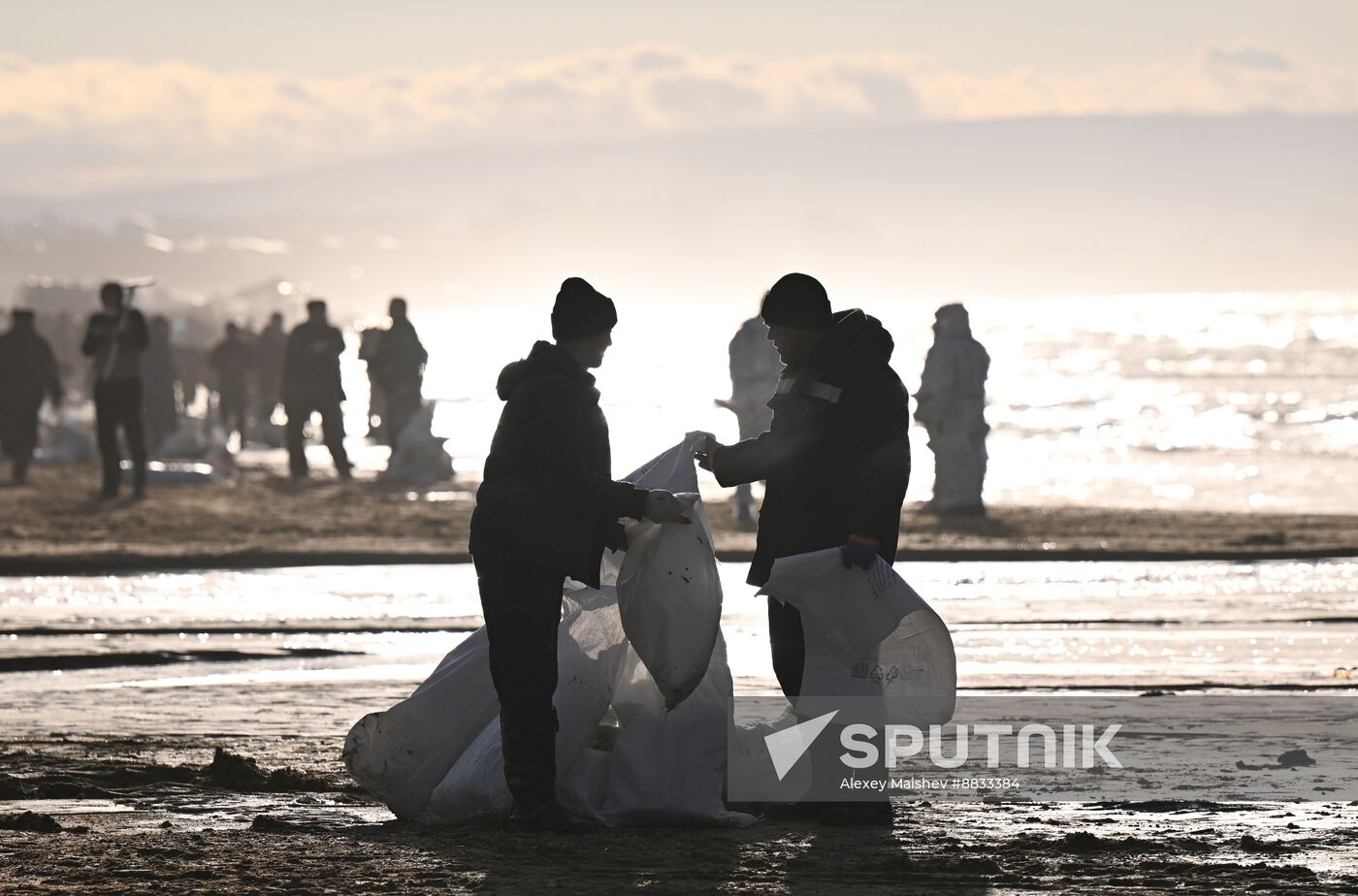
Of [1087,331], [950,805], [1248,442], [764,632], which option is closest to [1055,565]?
[764,632]

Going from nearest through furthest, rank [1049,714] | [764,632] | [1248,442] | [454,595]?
[1049,714] < [764,632] < [454,595] < [1248,442]

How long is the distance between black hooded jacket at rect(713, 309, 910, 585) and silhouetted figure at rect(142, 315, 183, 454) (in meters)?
24.1

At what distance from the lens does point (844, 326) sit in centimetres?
690

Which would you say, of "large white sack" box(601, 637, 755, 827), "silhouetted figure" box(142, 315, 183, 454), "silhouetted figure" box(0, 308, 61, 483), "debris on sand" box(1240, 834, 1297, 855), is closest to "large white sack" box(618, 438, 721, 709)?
"large white sack" box(601, 637, 755, 827)

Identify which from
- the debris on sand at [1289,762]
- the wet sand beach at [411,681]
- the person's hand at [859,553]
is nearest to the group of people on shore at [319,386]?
the wet sand beach at [411,681]

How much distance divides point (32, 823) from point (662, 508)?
6.78 ft

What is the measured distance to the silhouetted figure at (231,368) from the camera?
108 feet

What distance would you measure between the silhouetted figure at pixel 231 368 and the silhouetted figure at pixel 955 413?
13.7m

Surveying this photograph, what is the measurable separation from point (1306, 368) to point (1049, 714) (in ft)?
296

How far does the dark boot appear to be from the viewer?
635 centimetres

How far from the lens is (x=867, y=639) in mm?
6617

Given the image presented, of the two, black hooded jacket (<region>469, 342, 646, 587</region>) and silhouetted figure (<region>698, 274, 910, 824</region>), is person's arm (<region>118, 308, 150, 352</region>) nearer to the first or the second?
silhouetted figure (<region>698, 274, 910, 824</region>)

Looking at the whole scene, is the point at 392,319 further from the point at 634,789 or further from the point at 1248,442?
the point at 1248,442

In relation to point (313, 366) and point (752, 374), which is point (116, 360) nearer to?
point (313, 366)
